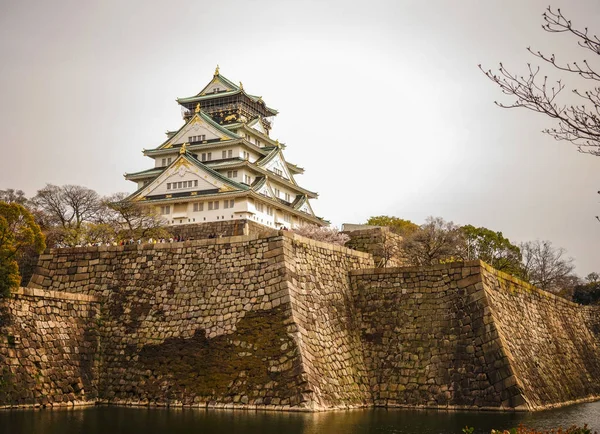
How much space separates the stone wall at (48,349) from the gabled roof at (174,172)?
26973 mm

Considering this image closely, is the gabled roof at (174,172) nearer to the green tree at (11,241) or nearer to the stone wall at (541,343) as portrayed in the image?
the stone wall at (541,343)

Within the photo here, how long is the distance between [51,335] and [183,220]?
1153 inches

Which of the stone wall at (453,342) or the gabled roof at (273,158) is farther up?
the gabled roof at (273,158)

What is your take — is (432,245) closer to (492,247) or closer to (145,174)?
(492,247)

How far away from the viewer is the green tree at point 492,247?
146 ft

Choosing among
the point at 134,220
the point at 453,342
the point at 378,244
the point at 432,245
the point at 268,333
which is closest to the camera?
the point at 268,333

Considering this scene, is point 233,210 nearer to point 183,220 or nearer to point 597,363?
point 183,220

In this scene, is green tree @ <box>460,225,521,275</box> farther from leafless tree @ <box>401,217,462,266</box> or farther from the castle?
the castle

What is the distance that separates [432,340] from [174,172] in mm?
31373

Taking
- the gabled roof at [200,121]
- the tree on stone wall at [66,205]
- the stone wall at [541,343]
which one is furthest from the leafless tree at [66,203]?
the stone wall at [541,343]

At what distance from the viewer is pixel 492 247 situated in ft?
153

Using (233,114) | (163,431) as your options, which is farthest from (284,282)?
(233,114)

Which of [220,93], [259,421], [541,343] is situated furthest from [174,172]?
[259,421]

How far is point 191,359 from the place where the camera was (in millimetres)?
19344
